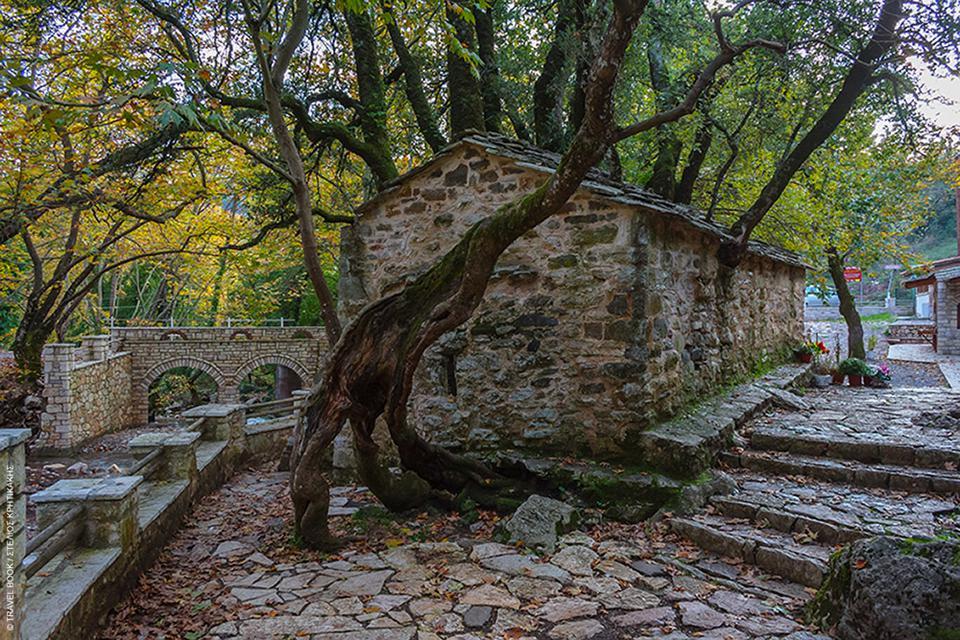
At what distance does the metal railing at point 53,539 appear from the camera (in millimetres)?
3088

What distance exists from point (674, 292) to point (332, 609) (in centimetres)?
430

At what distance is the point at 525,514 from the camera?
475 cm

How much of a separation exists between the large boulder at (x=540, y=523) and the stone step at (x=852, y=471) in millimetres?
1843

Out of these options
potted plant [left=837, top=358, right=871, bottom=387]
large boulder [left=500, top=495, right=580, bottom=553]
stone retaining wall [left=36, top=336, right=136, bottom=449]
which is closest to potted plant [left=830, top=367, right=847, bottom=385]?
potted plant [left=837, top=358, right=871, bottom=387]

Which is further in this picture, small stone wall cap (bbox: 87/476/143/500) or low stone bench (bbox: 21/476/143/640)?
small stone wall cap (bbox: 87/476/143/500)

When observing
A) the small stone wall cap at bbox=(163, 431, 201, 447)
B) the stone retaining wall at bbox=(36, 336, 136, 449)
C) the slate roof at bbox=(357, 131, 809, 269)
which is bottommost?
the stone retaining wall at bbox=(36, 336, 136, 449)

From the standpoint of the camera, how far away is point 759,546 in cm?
396

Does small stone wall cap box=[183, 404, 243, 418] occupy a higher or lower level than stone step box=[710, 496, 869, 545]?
higher

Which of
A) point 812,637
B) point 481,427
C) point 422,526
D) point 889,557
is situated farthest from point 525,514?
point 889,557

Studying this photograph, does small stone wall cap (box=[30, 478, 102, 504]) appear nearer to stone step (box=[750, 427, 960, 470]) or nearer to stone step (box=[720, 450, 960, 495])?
stone step (box=[720, 450, 960, 495])

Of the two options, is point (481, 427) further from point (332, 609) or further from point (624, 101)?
point (624, 101)

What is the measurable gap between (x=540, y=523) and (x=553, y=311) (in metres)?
2.10

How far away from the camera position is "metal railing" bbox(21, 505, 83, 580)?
10.1 feet

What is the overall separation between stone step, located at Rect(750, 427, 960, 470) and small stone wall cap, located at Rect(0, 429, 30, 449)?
5.86m
